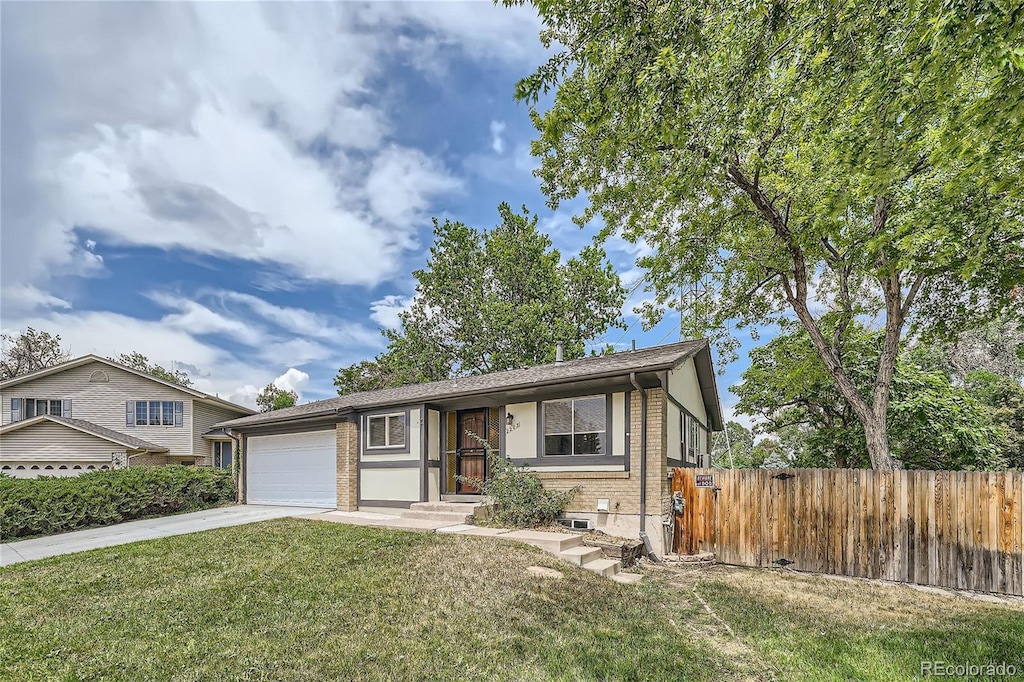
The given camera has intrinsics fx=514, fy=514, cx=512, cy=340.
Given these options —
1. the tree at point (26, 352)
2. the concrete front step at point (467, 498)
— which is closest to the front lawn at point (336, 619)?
the concrete front step at point (467, 498)

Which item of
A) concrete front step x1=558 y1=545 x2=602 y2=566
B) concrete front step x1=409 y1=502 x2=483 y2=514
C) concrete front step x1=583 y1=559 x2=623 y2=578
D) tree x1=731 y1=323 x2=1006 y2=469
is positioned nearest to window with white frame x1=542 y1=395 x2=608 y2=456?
concrete front step x1=409 y1=502 x2=483 y2=514

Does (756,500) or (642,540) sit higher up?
(756,500)

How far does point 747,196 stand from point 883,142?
6.69 metres

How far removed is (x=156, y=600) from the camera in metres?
5.70

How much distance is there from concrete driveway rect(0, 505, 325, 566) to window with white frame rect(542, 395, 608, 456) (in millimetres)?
6566

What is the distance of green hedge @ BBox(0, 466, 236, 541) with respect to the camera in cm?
1100

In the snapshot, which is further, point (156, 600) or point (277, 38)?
point (277, 38)

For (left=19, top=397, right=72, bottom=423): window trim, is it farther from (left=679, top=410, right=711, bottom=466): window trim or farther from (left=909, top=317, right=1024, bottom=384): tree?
(left=909, top=317, right=1024, bottom=384): tree

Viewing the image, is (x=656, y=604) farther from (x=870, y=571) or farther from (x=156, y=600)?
(x=156, y=600)

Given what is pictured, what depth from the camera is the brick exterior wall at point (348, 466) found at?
41.7 feet

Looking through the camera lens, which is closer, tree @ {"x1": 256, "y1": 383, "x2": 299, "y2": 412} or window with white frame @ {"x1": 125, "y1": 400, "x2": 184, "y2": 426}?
window with white frame @ {"x1": 125, "y1": 400, "x2": 184, "y2": 426}

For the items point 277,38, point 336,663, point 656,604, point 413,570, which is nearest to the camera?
point 336,663

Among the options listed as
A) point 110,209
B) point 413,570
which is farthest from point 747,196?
point 110,209

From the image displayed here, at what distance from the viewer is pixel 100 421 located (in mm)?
21797
